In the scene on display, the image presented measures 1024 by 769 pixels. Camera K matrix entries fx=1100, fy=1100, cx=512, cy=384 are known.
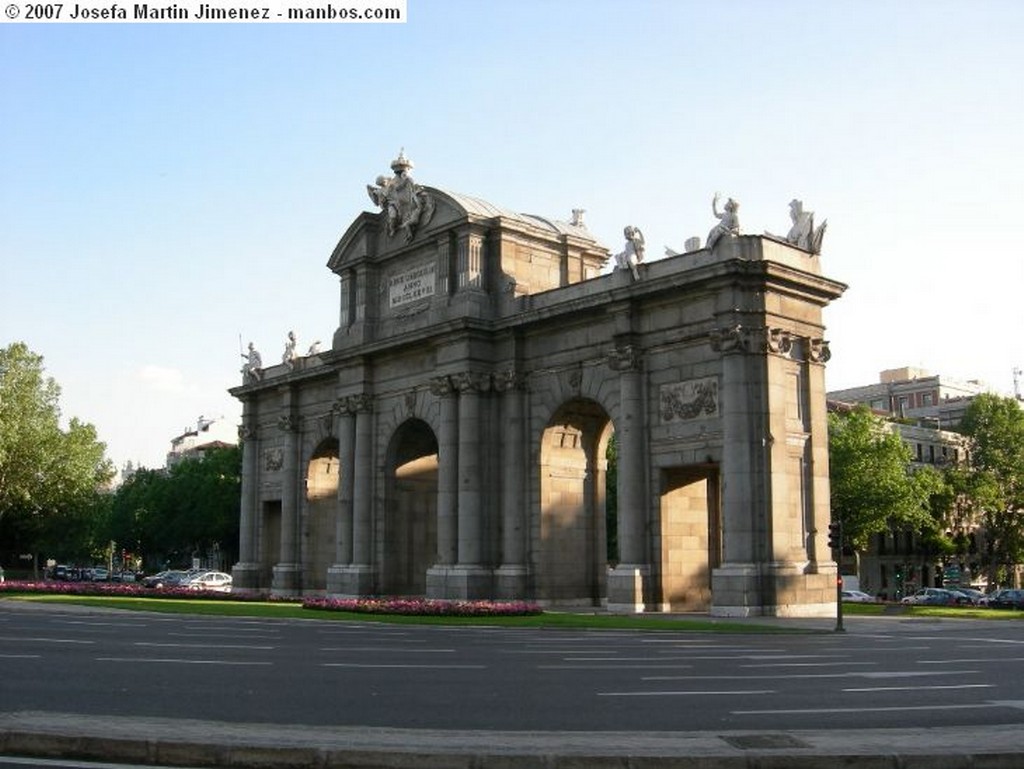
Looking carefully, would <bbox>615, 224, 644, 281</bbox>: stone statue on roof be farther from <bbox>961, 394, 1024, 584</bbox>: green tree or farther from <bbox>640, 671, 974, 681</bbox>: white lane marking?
<bbox>961, 394, 1024, 584</bbox>: green tree

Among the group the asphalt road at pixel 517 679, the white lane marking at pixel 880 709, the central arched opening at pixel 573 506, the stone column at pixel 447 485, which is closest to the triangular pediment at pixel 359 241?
the stone column at pixel 447 485

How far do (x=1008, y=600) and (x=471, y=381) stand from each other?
33.5 meters

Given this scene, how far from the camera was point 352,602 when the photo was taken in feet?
138

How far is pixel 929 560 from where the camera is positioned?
10394 cm

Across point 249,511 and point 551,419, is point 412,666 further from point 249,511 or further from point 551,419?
point 249,511

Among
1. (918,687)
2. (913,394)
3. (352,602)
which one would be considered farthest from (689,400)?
(913,394)

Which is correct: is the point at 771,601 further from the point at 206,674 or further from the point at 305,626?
the point at 206,674

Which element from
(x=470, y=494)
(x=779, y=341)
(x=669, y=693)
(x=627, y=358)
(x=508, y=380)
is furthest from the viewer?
(x=508, y=380)

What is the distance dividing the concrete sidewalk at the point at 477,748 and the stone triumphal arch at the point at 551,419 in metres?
26.6

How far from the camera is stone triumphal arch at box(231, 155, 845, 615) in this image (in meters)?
38.2

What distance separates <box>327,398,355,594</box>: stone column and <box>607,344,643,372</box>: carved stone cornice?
17.7 metres

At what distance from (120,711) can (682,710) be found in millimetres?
6431

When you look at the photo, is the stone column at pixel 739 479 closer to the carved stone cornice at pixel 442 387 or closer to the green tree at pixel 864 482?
the carved stone cornice at pixel 442 387

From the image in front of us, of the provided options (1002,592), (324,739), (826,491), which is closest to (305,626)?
(826,491)
